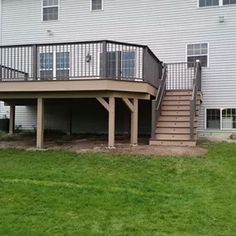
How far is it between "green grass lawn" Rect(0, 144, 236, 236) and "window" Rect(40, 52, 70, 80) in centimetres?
658

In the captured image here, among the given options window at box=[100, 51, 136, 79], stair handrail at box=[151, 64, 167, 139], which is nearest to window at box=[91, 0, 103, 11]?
window at box=[100, 51, 136, 79]

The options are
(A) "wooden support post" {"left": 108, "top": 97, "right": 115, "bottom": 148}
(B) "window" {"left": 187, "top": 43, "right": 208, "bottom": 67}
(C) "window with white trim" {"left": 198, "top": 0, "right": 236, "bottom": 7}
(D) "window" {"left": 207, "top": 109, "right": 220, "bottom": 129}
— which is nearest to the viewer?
(A) "wooden support post" {"left": 108, "top": 97, "right": 115, "bottom": 148}

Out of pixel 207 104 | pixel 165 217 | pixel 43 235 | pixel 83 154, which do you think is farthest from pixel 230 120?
pixel 43 235

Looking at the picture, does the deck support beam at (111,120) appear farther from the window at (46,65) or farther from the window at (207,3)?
the window at (207,3)

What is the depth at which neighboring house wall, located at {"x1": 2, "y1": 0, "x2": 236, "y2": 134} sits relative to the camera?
1694 cm

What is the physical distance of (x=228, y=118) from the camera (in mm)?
16906

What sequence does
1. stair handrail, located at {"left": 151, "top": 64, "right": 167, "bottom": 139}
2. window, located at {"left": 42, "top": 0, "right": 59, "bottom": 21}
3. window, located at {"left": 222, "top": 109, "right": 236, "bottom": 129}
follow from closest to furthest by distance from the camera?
stair handrail, located at {"left": 151, "top": 64, "right": 167, "bottom": 139} < window, located at {"left": 222, "top": 109, "right": 236, "bottom": 129} < window, located at {"left": 42, "top": 0, "right": 59, "bottom": 21}

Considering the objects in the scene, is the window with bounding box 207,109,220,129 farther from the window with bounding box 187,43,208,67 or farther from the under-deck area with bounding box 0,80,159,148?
the under-deck area with bounding box 0,80,159,148

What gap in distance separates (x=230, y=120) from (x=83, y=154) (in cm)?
707

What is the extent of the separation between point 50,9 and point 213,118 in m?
8.25

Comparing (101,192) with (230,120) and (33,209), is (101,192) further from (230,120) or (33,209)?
(230,120)

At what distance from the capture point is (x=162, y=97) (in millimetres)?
15133

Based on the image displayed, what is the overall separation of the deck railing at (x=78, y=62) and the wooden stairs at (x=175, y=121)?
82 centimetres

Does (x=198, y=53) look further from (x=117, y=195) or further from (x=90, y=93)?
(x=117, y=195)
